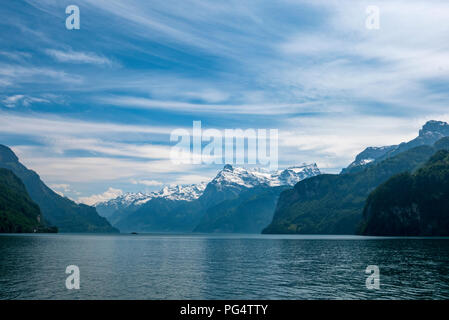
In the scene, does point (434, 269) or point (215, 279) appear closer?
point (215, 279)

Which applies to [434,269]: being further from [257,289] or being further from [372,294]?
[257,289]

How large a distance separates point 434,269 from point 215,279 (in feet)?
183

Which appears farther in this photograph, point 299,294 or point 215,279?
point 215,279

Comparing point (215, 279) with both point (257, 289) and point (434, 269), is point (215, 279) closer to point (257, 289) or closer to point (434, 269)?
point (257, 289)

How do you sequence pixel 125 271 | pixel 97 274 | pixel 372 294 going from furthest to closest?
pixel 125 271 → pixel 97 274 → pixel 372 294
